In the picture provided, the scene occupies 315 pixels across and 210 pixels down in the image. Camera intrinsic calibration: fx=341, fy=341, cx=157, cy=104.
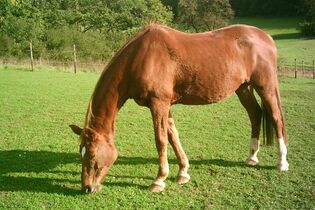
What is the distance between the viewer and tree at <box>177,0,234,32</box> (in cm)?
4059

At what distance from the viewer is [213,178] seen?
5.20 m

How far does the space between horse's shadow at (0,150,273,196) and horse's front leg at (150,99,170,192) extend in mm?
261

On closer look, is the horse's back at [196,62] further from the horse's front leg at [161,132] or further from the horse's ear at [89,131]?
the horse's ear at [89,131]

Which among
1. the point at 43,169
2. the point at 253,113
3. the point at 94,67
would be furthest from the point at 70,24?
the point at 253,113

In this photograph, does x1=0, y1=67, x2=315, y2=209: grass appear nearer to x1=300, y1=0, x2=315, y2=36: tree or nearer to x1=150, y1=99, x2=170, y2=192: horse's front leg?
x1=150, y1=99, x2=170, y2=192: horse's front leg

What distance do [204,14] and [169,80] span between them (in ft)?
124

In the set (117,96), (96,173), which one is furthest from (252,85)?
(96,173)

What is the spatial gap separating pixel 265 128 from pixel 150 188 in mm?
2237

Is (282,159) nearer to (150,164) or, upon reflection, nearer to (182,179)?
(182,179)

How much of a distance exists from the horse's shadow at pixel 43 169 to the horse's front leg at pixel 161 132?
26 centimetres

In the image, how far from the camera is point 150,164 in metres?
5.87

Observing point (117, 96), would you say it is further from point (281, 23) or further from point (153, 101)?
point (281, 23)

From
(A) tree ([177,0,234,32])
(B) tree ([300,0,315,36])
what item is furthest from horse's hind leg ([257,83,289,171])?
(B) tree ([300,0,315,36])

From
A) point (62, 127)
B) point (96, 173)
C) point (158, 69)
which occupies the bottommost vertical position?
point (62, 127)
